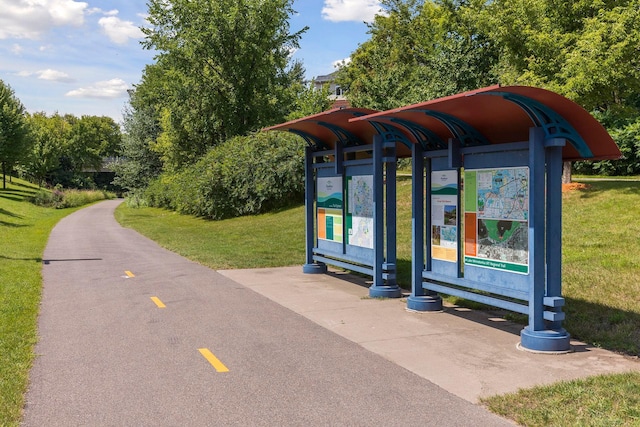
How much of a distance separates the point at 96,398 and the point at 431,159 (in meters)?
5.49

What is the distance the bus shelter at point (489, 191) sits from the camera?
6.59m

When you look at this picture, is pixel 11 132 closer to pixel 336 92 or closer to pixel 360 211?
pixel 360 211

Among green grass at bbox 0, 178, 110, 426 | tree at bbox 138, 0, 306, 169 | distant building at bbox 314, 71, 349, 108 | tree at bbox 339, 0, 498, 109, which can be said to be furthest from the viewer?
distant building at bbox 314, 71, 349, 108

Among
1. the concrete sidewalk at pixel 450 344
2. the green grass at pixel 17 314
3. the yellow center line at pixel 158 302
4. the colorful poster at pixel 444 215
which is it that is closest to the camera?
the green grass at pixel 17 314

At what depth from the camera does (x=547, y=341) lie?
21.3ft

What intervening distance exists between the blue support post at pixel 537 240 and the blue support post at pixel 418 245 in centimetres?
221

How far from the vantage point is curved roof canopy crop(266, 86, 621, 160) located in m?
6.38

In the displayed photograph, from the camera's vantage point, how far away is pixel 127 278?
40.7 feet

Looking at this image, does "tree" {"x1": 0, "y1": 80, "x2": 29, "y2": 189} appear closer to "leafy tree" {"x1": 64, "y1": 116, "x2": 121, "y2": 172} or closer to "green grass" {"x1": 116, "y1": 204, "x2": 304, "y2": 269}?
"green grass" {"x1": 116, "y1": 204, "x2": 304, "y2": 269}

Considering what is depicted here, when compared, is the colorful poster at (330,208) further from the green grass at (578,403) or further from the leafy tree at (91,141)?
the leafy tree at (91,141)

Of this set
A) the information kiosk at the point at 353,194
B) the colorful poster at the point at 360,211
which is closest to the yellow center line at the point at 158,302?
the information kiosk at the point at 353,194

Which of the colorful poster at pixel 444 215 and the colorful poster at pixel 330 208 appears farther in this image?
the colorful poster at pixel 330 208

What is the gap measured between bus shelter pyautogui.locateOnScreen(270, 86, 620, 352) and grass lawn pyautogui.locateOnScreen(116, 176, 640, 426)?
1.04 metres

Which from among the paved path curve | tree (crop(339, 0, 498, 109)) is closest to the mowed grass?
the paved path curve
